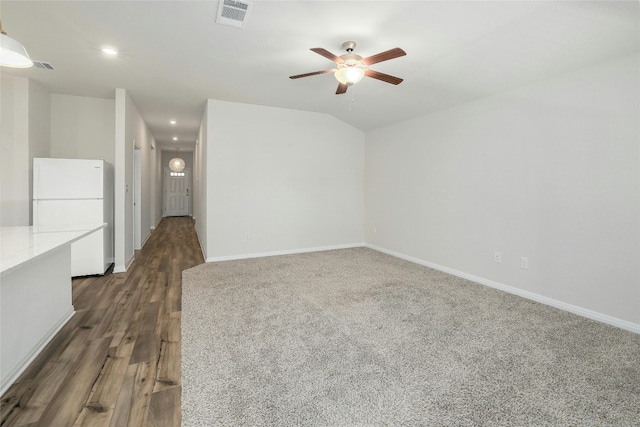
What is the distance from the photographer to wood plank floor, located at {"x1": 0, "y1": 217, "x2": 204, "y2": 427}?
1550 mm

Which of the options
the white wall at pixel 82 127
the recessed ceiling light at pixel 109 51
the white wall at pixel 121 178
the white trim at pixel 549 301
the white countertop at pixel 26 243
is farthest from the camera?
the white wall at pixel 82 127

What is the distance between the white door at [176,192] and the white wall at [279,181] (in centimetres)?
788

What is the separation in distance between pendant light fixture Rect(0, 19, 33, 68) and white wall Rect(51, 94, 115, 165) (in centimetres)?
326

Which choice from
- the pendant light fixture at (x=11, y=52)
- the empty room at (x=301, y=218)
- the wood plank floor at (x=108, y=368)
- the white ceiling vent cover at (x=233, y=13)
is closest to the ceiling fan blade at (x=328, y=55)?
the empty room at (x=301, y=218)

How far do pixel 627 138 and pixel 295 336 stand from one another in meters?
3.39

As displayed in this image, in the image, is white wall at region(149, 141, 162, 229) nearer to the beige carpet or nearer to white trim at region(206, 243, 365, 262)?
white trim at region(206, 243, 365, 262)

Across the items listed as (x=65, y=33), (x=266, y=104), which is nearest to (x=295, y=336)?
(x=65, y=33)

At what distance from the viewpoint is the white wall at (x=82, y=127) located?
455 cm

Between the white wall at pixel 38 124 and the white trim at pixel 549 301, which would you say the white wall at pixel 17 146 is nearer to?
the white wall at pixel 38 124

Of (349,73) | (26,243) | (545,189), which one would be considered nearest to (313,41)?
(349,73)

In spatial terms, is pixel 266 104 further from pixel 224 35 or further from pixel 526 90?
pixel 526 90

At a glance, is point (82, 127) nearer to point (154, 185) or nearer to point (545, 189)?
point (154, 185)

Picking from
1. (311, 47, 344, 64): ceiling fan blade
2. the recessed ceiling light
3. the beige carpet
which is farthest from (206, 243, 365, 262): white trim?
(311, 47, 344, 64): ceiling fan blade

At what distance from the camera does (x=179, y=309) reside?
9.63 ft
